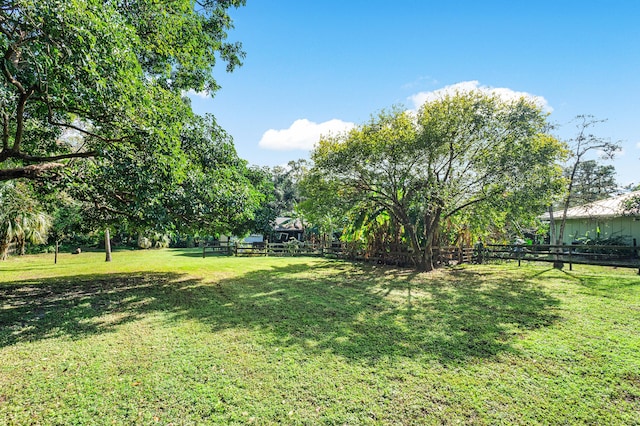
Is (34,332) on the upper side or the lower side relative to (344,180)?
lower

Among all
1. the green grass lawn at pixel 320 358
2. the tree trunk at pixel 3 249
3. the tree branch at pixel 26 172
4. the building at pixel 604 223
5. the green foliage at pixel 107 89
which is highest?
the green foliage at pixel 107 89

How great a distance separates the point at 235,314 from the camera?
23.2 feet

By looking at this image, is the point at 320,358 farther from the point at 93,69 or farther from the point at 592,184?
the point at 592,184

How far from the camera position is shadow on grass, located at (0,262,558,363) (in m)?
5.28

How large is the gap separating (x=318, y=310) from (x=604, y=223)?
69.1 ft

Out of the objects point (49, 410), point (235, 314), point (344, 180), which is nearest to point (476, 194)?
point (344, 180)

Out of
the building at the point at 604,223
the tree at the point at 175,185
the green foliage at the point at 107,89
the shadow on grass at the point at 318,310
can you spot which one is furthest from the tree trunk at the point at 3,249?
the building at the point at 604,223

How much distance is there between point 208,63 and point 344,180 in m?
7.36

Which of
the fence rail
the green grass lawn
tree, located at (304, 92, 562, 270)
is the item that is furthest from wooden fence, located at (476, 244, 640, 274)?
the green grass lawn

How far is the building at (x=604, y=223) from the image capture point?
58.1 feet

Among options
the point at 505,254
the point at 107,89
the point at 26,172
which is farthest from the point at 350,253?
the point at 107,89

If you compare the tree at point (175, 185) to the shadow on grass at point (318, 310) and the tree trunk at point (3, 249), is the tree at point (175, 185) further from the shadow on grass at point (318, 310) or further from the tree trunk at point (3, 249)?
the tree trunk at point (3, 249)

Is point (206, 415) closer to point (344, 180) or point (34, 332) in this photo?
point (34, 332)

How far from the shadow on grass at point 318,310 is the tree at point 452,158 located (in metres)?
3.50
